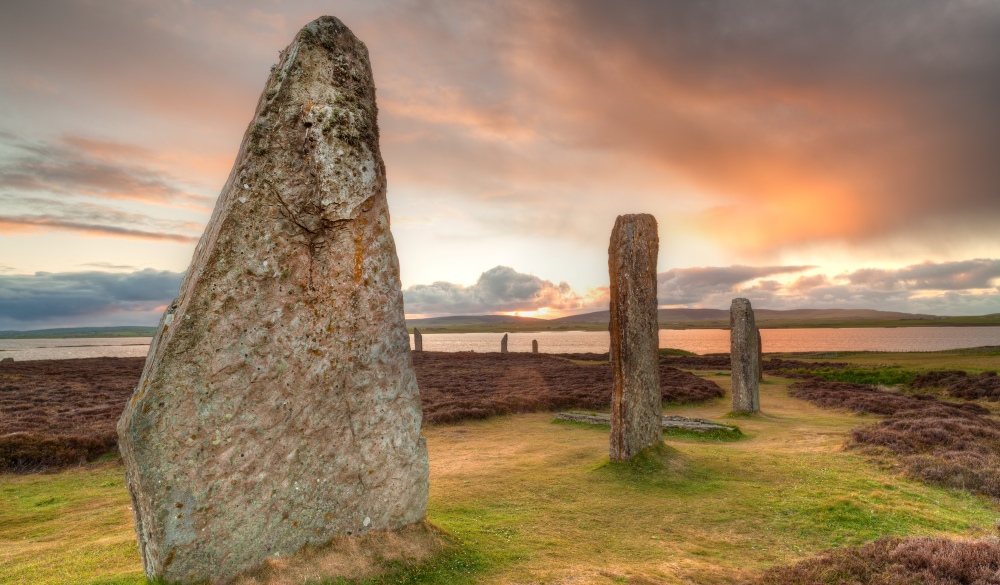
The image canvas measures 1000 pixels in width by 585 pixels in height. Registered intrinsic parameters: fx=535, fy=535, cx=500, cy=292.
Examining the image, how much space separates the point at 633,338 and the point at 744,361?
9.31m

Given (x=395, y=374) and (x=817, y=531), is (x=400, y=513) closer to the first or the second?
(x=395, y=374)

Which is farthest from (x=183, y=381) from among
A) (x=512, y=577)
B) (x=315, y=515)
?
(x=512, y=577)

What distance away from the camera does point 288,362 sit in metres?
5.09

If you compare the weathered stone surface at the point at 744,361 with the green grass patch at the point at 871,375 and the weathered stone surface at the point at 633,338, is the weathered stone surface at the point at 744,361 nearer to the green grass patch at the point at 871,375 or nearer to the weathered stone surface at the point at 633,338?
the weathered stone surface at the point at 633,338

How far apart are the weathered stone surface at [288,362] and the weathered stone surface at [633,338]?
517 centimetres

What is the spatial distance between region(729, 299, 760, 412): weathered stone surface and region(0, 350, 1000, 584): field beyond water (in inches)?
168

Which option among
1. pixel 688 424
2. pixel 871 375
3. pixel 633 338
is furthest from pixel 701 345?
pixel 633 338

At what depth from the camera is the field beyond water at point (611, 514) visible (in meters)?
5.63

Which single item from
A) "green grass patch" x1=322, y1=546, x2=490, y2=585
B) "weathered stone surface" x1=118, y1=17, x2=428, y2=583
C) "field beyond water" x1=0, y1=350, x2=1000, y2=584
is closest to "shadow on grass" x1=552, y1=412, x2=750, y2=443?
"field beyond water" x1=0, y1=350, x2=1000, y2=584

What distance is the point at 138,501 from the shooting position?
182 inches

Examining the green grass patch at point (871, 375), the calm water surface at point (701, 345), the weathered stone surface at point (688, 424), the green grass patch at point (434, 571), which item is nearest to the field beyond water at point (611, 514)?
the green grass patch at point (434, 571)

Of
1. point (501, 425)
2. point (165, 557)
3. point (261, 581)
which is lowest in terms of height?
point (501, 425)

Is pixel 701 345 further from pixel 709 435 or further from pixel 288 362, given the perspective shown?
pixel 288 362

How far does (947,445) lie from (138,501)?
44.2 ft
